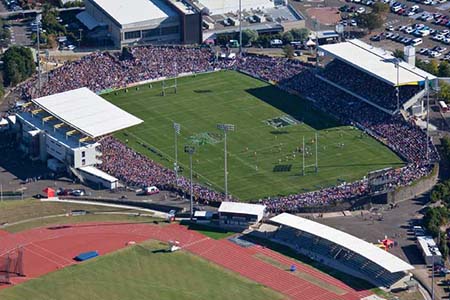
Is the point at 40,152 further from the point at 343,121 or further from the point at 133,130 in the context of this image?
the point at 343,121

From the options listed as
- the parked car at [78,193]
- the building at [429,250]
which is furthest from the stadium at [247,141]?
the building at [429,250]

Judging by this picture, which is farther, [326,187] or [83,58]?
[83,58]

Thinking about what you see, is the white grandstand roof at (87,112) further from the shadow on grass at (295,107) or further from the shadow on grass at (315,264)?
the shadow on grass at (315,264)

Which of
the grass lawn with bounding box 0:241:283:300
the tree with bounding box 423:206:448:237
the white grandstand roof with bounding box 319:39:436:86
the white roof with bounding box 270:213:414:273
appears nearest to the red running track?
the grass lawn with bounding box 0:241:283:300

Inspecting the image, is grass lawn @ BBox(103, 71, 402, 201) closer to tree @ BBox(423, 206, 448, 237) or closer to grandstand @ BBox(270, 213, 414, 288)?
grandstand @ BBox(270, 213, 414, 288)

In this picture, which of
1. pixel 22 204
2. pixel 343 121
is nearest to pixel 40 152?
pixel 22 204

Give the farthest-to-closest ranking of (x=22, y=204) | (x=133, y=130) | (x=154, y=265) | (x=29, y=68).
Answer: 1. (x=29, y=68)
2. (x=133, y=130)
3. (x=22, y=204)
4. (x=154, y=265)

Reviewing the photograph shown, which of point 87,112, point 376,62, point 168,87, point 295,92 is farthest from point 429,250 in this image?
point 168,87
